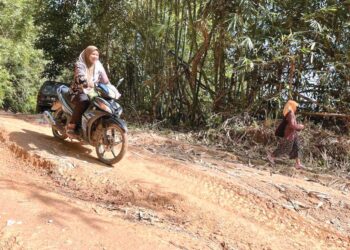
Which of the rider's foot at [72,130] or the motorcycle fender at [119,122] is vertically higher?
the motorcycle fender at [119,122]

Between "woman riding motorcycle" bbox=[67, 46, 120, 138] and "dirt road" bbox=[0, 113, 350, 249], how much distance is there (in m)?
0.43

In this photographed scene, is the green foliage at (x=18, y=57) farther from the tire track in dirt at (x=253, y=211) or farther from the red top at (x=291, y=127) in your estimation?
the tire track in dirt at (x=253, y=211)

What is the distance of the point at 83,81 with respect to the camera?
5.00 meters

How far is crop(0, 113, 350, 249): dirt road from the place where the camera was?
3.14 m

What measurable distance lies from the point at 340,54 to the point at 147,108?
4373 mm

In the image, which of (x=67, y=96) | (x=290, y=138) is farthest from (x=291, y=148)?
(x=67, y=96)

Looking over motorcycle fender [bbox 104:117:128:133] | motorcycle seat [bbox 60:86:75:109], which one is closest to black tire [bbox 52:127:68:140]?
motorcycle seat [bbox 60:86:75:109]

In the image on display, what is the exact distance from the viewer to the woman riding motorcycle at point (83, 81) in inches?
199

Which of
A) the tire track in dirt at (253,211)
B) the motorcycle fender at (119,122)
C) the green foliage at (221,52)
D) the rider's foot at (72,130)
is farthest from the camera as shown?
the green foliage at (221,52)

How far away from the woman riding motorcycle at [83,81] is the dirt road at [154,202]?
43 centimetres

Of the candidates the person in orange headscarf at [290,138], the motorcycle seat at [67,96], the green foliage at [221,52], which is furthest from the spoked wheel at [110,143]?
the green foliage at [221,52]

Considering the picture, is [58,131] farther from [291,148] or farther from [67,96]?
[291,148]

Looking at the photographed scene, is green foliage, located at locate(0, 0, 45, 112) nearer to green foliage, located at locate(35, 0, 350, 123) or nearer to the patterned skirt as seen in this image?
green foliage, located at locate(35, 0, 350, 123)

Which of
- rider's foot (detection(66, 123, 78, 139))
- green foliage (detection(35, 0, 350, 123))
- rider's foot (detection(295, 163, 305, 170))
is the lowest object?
rider's foot (detection(295, 163, 305, 170))
